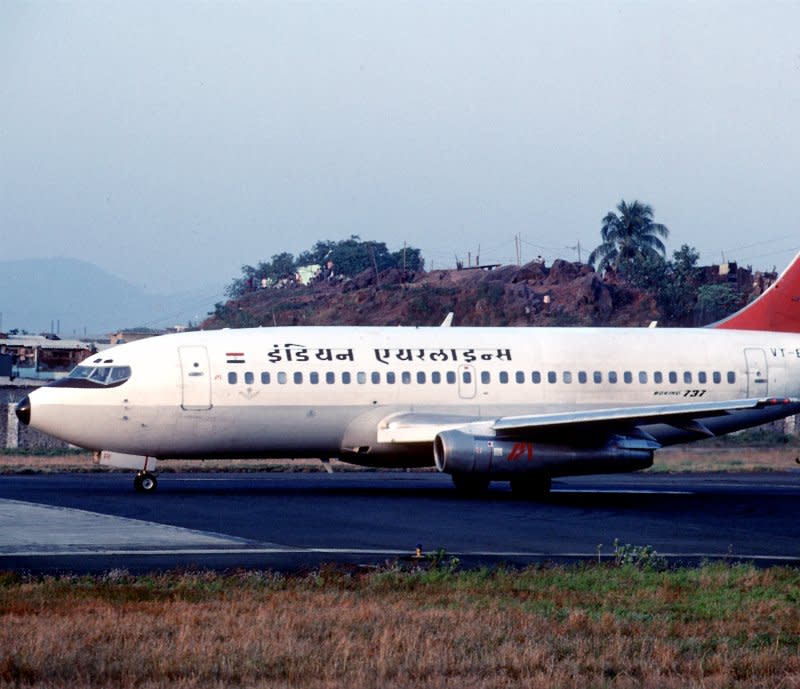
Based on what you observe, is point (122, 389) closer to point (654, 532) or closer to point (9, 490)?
point (9, 490)

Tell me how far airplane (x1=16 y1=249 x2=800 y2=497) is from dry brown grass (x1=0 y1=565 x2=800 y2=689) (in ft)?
43.9

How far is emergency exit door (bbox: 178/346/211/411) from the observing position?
2978 cm

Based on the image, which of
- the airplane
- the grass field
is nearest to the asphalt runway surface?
the airplane

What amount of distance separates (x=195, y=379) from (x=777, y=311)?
15.3 meters

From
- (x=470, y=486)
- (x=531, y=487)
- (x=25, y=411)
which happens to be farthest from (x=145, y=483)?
(x=531, y=487)

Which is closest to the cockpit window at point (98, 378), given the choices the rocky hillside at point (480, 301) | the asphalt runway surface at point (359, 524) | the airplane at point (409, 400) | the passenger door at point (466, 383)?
the airplane at point (409, 400)

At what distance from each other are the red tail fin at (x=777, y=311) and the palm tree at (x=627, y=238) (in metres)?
87.8

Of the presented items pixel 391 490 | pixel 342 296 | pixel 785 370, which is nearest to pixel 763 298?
pixel 785 370

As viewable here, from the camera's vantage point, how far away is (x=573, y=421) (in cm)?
2895

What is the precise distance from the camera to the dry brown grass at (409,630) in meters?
10.2

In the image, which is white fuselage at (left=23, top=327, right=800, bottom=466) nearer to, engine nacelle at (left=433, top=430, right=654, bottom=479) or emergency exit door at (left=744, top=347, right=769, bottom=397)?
emergency exit door at (left=744, top=347, right=769, bottom=397)

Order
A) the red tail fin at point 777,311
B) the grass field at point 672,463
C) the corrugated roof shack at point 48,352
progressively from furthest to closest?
the corrugated roof shack at point 48,352 < the grass field at point 672,463 < the red tail fin at point 777,311

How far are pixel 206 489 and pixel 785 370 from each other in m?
14.2

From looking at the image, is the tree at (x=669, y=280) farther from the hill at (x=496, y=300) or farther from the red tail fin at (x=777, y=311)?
the red tail fin at (x=777, y=311)
